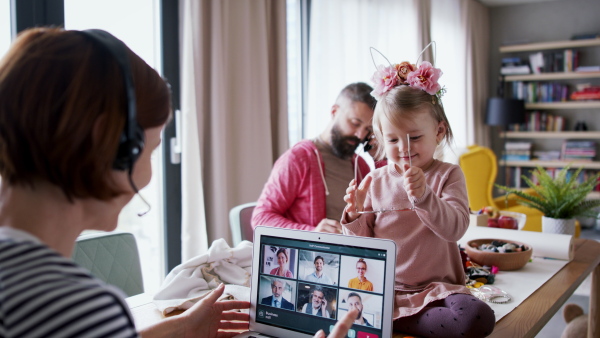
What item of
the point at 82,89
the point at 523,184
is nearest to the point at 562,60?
the point at 523,184

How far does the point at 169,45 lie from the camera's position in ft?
9.21

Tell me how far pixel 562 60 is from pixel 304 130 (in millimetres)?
3944

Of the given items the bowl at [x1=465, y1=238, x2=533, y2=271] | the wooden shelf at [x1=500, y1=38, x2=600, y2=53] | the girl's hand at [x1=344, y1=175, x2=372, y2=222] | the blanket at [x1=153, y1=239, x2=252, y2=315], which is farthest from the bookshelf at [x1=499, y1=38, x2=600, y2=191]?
the blanket at [x1=153, y1=239, x2=252, y2=315]

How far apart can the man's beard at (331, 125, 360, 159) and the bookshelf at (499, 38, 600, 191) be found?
15.2 feet

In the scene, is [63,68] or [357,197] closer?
[63,68]

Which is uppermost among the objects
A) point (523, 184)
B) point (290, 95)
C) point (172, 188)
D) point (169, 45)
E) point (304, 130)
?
point (169, 45)

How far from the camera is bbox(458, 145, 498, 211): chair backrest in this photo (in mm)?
4805

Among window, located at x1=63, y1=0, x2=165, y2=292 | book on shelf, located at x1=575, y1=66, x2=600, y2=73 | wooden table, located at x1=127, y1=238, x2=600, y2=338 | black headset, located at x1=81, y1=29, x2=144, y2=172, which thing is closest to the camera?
black headset, located at x1=81, y1=29, x2=144, y2=172

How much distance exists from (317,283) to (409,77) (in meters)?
0.61

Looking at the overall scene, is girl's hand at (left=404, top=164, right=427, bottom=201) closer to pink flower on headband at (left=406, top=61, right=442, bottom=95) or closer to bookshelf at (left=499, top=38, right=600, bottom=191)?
pink flower on headband at (left=406, top=61, right=442, bottom=95)

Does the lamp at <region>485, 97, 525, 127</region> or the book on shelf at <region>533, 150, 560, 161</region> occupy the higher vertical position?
the lamp at <region>485, 97, 525, 127</region>

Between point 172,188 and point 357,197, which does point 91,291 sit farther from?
point 172,188

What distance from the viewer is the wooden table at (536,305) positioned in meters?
1.15

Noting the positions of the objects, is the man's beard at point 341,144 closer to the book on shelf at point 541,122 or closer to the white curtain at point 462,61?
the white curtain at point 462,61
